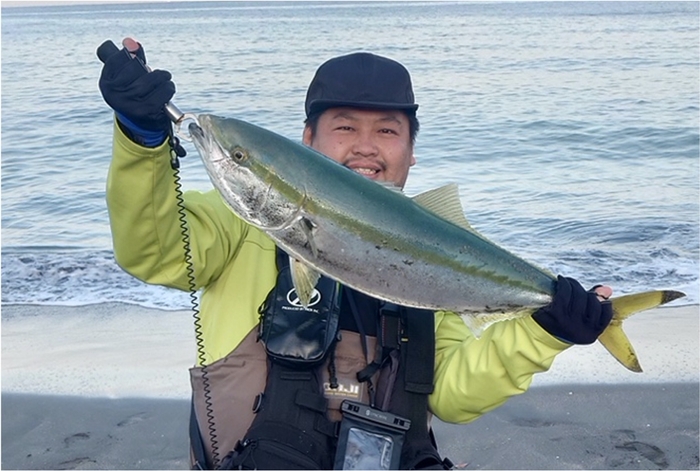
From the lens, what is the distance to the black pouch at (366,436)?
3484 mm

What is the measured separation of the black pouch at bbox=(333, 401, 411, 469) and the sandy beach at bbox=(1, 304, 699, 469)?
7.18 ft

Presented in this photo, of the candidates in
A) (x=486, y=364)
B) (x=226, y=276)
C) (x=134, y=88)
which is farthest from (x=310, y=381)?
(x=134, y=88)

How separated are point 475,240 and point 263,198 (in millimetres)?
736

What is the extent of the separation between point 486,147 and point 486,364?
15808 mm

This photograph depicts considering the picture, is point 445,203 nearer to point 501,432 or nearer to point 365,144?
point 365,144

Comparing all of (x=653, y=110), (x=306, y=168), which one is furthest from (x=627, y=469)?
(x=653, y=110)

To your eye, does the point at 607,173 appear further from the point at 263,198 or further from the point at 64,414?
the point at 263,198

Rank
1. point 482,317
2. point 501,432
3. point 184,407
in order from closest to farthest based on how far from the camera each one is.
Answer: point 482,317 → point 501,432 → point 184,407

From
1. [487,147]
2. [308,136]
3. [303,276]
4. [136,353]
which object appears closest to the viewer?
[303,276]

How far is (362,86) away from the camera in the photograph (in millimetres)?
3807

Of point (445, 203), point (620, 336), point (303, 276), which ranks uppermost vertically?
point (445, 203)

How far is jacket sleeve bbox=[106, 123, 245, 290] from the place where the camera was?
302 centimetres

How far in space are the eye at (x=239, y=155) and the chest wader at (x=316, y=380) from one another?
112 centimetres

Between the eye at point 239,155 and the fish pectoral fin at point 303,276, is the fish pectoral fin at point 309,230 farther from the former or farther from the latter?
the eye at point 239,155
